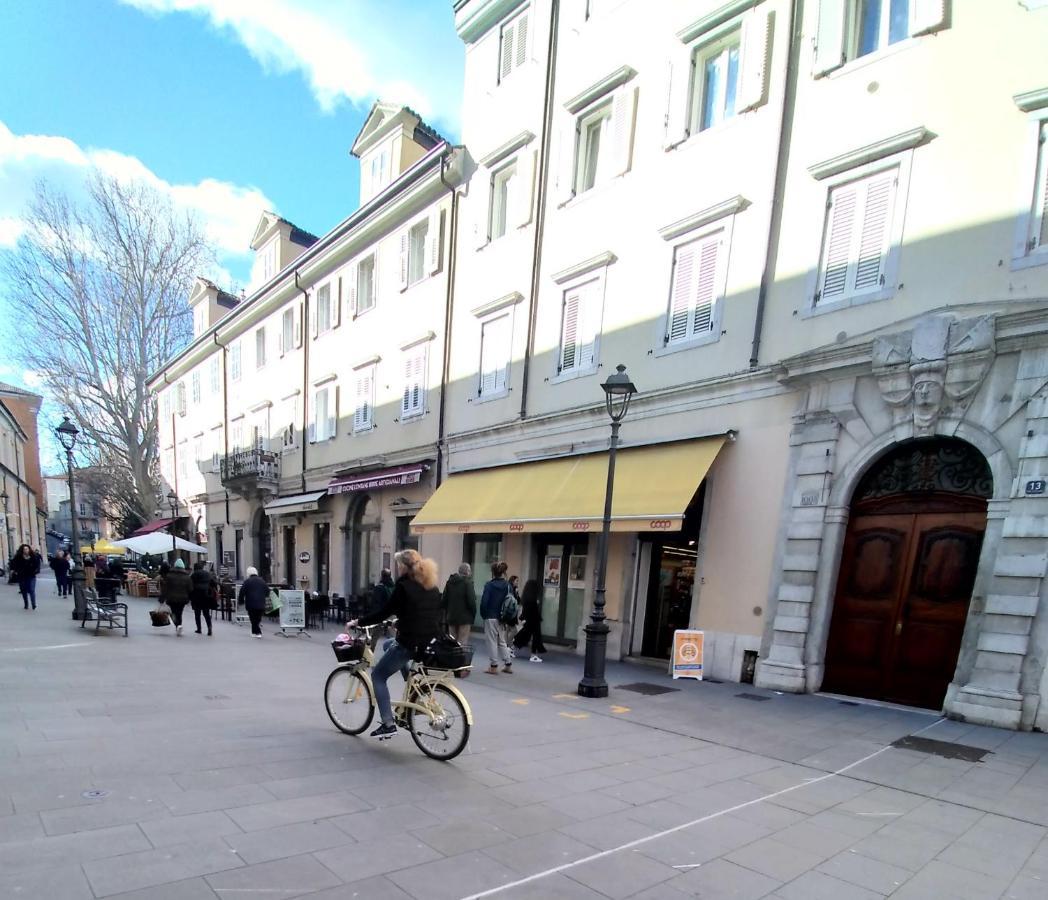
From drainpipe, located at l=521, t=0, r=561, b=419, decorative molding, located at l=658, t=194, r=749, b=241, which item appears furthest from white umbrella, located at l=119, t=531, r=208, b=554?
decorative molding, located at l=658, t=194, r=749, b=241

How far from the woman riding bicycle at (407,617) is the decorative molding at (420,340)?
12.3 metres

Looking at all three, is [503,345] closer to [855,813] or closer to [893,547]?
[893,547]

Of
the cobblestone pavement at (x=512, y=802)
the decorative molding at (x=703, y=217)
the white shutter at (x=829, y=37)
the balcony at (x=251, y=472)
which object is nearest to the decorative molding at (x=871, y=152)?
the decorative molding at (x=703, y=217)

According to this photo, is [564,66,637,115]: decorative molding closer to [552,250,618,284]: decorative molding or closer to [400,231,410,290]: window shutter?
[552,250,618,284]: decorative molding

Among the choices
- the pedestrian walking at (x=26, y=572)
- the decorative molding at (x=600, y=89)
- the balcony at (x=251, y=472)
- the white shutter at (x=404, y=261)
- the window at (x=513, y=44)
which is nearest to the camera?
the decorative molding at (x=600, y=89)

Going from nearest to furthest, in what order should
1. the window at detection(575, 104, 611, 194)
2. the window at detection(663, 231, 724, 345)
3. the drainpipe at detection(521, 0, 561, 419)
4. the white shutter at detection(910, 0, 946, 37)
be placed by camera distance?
the white shutter at detection(910, 0, 946, 37) → the window at detection(663, 231, 724, 345) → the window at detection(575, 104, 611, 194) → the drainpipe at detection(521, 0, 561, 419)

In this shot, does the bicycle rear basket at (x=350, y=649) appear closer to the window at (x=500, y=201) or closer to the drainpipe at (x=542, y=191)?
the drainpipe at (x=542, y=191)

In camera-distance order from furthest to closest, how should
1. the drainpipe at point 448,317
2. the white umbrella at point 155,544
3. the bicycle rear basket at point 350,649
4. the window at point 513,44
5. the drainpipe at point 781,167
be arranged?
the white umbrella at point 155,544, the drainpipe at point 448,317, the window at point 513,44, the drainpipe at point 781,167, the bicycle rear basket at point 350,649

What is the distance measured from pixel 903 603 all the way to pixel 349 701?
7107mm

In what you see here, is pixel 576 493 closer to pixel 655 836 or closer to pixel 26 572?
pixel 655 836

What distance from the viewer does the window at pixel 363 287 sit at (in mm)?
20078

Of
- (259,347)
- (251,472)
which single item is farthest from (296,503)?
(259,347)

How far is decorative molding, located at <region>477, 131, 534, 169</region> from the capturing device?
14.2m

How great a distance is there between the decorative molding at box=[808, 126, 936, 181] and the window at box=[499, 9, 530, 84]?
865 cm
